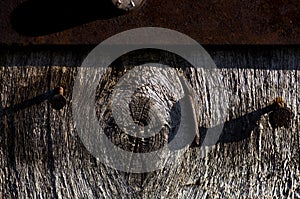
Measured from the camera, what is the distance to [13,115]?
98 cm

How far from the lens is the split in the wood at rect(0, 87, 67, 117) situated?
933 mm

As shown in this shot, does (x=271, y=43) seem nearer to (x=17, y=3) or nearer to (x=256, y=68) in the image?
(x=256, y=68)

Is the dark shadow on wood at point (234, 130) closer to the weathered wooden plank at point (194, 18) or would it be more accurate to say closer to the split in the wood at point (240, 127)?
the split in the wood at point (240, 127)

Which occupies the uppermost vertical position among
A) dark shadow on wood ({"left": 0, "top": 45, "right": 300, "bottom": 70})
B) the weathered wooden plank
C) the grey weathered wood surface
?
the weathered wooden plank

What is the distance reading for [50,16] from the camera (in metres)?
0.91

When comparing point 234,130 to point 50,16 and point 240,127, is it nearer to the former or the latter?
point 240,127

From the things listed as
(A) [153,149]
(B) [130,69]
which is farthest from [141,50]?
(A) [153,149]

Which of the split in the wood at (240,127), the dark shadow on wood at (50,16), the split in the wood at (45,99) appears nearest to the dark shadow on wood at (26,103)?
the split in the wood at (45,99)

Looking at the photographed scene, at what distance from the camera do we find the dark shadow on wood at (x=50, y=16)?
35.6 inches

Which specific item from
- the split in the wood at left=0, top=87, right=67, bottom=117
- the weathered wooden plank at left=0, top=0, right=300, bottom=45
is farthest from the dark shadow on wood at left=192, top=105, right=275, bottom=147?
the split in the wood at left=0, top=87, right=67, bottom=117

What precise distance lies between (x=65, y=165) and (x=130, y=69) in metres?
0.21

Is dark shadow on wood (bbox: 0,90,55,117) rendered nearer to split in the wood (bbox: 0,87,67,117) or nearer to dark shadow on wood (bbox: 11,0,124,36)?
split in the wood (bbox: 0,87,67,117)

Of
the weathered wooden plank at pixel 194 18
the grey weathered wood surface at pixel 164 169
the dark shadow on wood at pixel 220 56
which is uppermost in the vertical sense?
the weathered wooden plank at pixel 194 18

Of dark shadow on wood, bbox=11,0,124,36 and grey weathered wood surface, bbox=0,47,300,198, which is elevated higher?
dark shadow on wood, bbox=11,0,124,36
